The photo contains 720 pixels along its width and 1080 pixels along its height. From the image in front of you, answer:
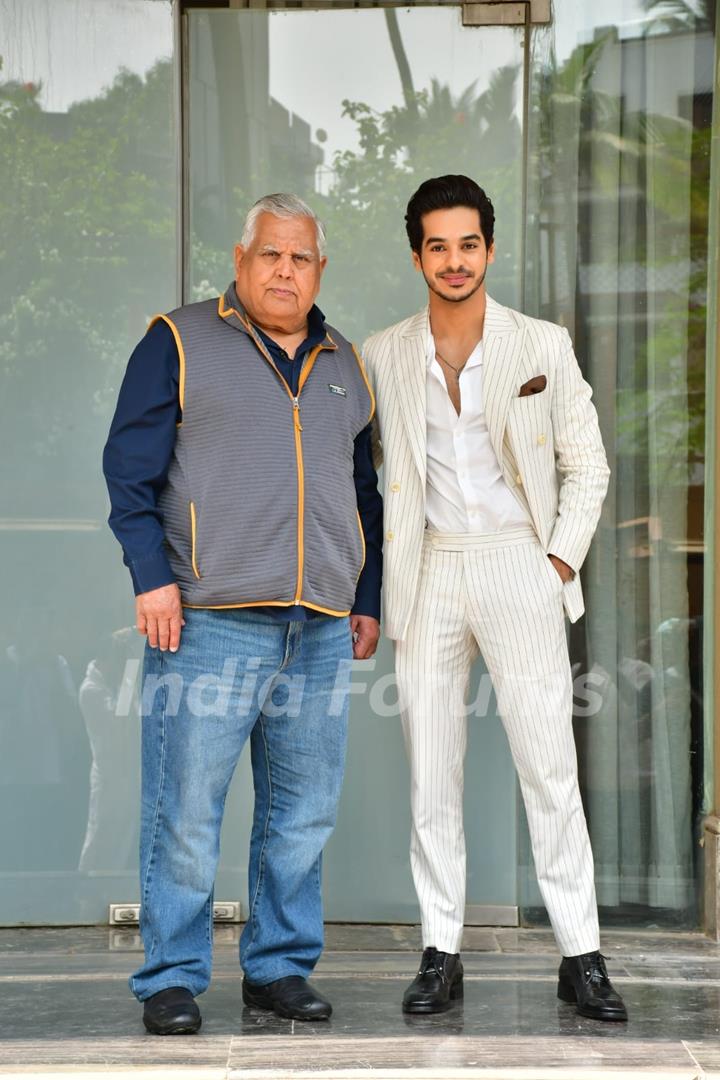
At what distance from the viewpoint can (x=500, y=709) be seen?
3361mm

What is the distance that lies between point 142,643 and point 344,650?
106 centimetres

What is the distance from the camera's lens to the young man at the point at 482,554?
10.7ft

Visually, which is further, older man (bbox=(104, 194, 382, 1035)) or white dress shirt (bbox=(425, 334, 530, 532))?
white dress shirt (bbox=(425, 334, 530, 532))

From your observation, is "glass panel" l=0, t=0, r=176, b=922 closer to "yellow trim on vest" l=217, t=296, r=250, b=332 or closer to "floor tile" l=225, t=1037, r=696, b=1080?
"yellow trim on vest" l=217, t=296, r=250, b=332

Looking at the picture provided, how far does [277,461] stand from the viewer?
3.09 metres

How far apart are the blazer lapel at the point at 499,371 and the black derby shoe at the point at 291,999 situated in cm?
131

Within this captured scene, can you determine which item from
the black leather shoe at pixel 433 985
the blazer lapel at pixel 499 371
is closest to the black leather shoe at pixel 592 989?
the black leather shoe at pixel 433 985

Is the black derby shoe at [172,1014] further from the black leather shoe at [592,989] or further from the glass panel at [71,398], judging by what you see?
the glass panel at [71,398]

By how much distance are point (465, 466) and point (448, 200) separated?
62 centimetres

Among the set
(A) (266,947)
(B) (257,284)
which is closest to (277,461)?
(B) (257,284)

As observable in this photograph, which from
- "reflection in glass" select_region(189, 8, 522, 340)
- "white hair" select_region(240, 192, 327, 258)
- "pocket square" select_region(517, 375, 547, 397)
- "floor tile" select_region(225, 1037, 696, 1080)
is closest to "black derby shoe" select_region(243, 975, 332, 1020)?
"floor tile" select_region(225, 1037, 696, 1080)

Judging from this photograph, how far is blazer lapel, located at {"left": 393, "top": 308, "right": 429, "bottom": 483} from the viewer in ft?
10.8

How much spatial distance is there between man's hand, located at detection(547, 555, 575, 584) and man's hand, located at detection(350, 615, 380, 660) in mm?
463

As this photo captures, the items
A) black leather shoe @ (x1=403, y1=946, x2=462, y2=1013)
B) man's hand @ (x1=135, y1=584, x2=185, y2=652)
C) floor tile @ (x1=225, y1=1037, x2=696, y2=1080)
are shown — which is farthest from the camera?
black leather shoe @ (x1=403, y1=946, x2=462, y2=1013)
